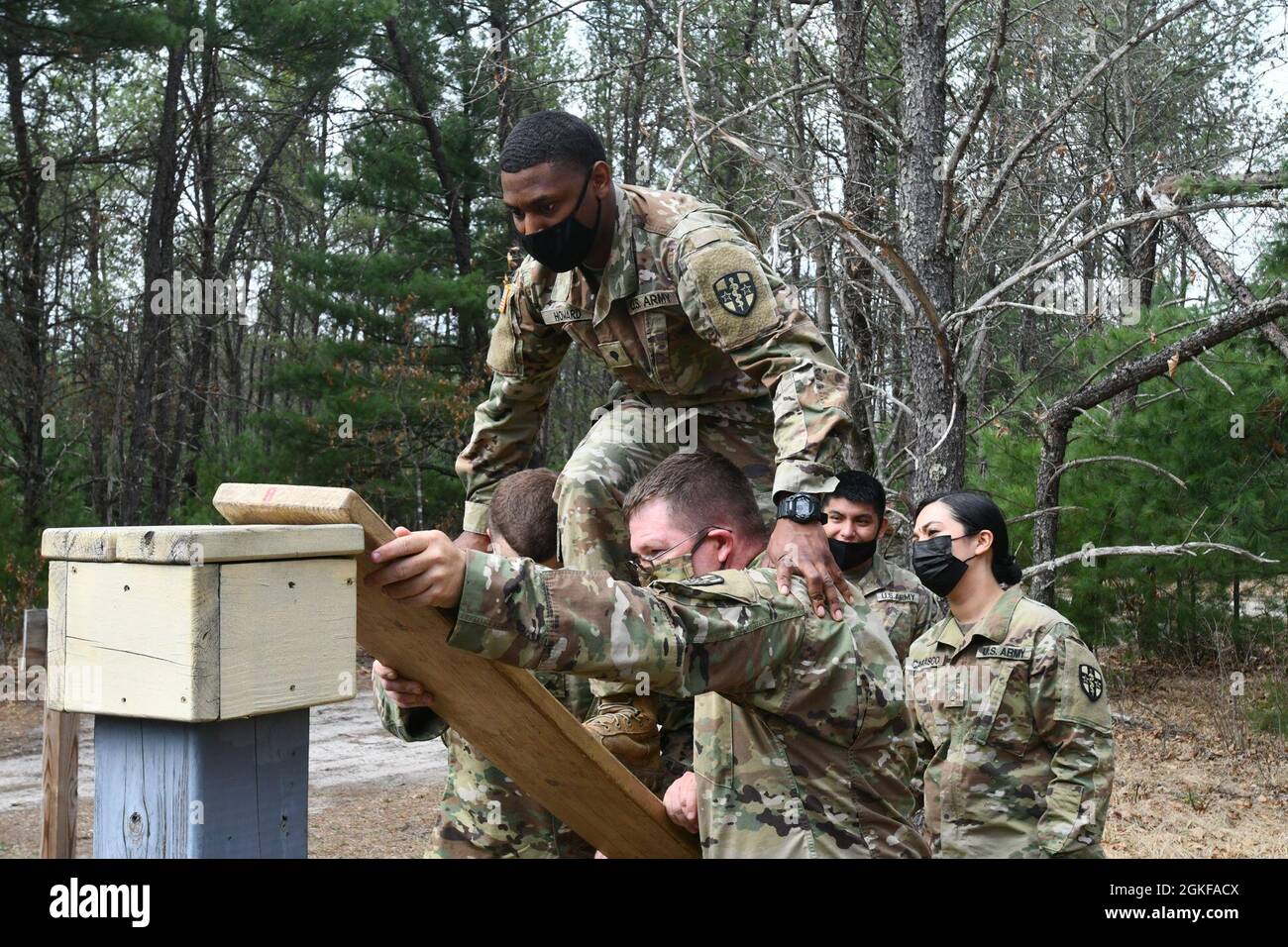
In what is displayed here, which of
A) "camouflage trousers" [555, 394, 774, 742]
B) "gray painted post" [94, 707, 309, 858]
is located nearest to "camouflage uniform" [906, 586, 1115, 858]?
"camouflage trousers" [555, 394, 774, 742]

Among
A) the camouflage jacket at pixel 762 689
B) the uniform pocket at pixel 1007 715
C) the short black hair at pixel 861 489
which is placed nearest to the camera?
the camouflage jacket at pixel 762 689

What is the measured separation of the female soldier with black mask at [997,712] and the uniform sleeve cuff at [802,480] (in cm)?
147

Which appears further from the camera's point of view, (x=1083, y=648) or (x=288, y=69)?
(x=288, y=69)

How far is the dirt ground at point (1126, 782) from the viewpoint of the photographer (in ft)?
23.0

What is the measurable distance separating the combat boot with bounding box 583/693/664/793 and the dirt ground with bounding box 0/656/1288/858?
344cm

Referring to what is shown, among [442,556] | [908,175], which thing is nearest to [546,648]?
[442,556]

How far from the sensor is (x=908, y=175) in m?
6.00

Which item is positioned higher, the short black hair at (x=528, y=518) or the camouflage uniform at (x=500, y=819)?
the short black hair at (x=528, y=518)

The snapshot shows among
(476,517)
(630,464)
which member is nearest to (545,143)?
(630,464)

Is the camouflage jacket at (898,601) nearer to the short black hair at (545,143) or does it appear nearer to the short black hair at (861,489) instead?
the short black hair at (861,489)

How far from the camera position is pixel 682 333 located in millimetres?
3318

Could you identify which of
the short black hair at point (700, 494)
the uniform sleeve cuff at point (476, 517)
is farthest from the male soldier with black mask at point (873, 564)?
the short black hair at point (700, 494)
